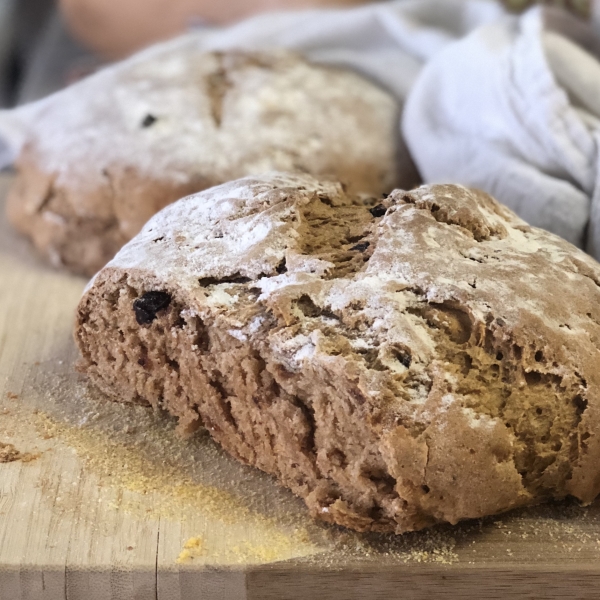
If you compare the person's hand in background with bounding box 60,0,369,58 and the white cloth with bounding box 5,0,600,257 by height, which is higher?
the white cloth with bounding box 5,0,600,257

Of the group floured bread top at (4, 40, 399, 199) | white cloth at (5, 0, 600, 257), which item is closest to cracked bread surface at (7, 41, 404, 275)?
floured bread top at (4, 40, 399, 199)

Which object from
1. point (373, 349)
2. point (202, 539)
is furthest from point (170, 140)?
point (202, 539)

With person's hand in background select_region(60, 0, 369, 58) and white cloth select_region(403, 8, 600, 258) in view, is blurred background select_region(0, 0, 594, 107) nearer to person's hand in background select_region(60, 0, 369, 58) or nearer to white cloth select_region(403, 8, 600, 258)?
person's hand in background select_region(60, 0, 369, 58)

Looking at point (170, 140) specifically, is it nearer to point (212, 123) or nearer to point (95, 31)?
point (212, 123)

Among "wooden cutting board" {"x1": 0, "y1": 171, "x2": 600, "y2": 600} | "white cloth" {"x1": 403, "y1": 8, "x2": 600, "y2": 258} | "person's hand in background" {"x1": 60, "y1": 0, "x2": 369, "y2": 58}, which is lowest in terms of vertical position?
"wooden cutting board" {"x1": 0, "y1": 171, "x2": 600, "y2": 600}

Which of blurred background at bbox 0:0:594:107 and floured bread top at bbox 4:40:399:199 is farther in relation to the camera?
blurred background at bbox 0:0:594:107

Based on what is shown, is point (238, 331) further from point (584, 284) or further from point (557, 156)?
point (557, 156)

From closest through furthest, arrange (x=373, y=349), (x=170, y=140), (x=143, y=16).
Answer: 1. (x=373, y=349)
2. (x=170, y=140)
3. (x=143, y=16)
